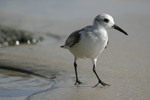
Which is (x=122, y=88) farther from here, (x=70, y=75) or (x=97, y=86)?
(x=70, y=75)

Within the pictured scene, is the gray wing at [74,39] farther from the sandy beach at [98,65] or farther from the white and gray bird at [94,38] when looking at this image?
the sandy beach at [98,65]

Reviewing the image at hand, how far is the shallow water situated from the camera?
4.35 meters

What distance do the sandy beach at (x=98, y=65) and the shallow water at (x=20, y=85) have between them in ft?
0.27

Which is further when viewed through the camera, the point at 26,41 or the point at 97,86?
the point at 26,41

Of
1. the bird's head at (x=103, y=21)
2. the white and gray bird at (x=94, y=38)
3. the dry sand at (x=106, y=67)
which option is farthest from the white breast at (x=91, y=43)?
the dry sand at (x=106, y=67)

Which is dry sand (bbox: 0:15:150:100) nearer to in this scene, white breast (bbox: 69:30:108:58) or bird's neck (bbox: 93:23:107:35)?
white breast (bbox: 69:30:108:58)

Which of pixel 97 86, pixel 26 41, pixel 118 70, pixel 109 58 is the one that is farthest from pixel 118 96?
pixel 26 41

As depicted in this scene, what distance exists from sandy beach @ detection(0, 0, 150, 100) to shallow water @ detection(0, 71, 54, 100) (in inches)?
3.2

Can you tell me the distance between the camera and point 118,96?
410cm

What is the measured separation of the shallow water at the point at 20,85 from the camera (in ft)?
14.3

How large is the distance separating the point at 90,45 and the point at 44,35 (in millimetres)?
4961

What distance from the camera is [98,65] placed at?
19.2 feet

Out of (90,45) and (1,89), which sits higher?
(90,45)

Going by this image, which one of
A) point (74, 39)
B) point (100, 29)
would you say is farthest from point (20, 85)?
point (100, 29)
